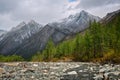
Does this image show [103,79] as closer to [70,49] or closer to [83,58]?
[83,58]

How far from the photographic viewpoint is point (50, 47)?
155m

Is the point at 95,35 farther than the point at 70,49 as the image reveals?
No

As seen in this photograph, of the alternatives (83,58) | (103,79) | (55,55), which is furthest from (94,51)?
(103,79)

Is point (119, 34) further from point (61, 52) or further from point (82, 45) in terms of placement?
point (61, 52)

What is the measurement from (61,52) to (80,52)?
27.5 m

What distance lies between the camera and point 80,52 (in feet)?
422

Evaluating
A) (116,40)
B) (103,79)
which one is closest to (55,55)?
(116,40)

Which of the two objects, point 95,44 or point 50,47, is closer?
point 95,44

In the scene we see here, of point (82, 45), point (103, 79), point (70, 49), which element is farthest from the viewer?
point (70, 49)

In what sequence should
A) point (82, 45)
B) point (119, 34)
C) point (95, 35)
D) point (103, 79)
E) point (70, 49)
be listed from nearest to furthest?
1. point (103, 79)
2. point (119, 34)
3. point (95, 35)
4. point (82, 45)
5. point (70, 49)

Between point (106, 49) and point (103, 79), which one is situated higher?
point (106, 49)

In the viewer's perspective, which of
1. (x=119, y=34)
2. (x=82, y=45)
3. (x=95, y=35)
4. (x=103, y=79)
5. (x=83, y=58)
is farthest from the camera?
(x=82, y=45)

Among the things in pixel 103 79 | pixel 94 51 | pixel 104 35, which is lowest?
pixel 103 79

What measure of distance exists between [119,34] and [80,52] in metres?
35.9
